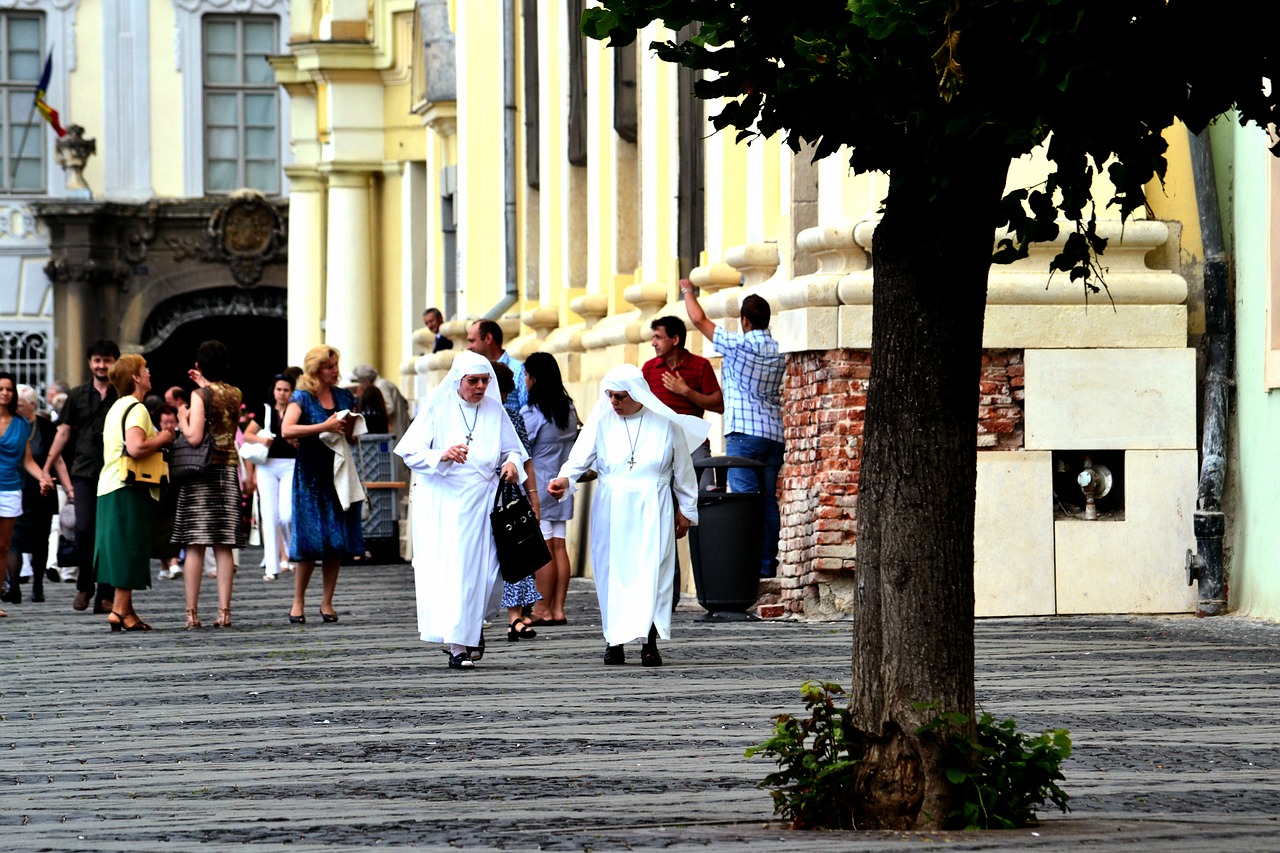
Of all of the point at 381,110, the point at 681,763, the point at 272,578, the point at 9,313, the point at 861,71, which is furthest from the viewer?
the point at 9,313

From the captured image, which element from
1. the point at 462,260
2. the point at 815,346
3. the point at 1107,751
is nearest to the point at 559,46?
the point at 462,260

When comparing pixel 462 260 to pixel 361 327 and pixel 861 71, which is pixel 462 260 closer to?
pixel 361 327

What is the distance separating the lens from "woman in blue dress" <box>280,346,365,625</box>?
16.4 meters

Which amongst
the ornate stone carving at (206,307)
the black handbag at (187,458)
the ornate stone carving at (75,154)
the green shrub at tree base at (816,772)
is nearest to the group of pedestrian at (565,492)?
the black handbag at (187,458)

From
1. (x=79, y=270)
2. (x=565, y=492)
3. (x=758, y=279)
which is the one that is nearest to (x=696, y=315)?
(x=758, y=279)

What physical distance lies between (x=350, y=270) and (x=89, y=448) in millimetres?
19813

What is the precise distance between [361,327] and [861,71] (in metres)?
32.0

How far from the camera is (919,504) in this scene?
7059 millimetres

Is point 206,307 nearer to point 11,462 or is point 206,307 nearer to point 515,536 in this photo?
point 11,462

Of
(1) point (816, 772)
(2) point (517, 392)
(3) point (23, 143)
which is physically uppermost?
(3) point (23, 143)

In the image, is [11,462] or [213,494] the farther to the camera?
[11,462]

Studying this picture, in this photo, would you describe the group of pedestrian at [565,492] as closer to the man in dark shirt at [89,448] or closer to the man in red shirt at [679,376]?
the man in red shirt at [679,376]

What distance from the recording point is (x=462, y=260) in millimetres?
31859

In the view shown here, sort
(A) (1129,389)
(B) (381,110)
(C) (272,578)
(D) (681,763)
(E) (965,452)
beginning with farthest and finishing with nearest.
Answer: (B) (381,110)
(C) (272,578)
(A) (1129,389)
(D) (681,763)
(E) (965,452)
